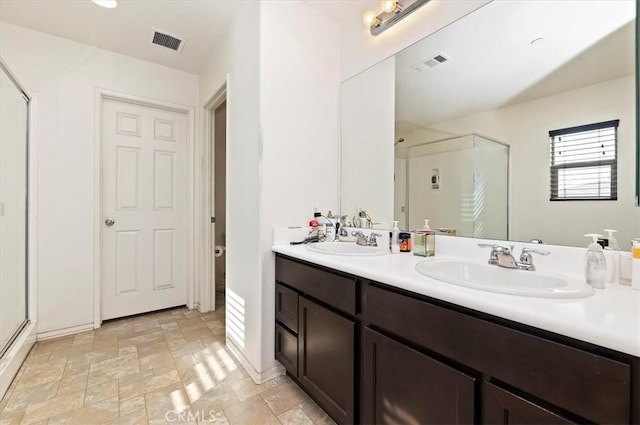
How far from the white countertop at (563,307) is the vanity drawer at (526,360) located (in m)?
0.04

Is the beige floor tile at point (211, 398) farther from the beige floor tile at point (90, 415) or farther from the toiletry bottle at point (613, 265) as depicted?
the toiletry bottle at point (613, 265)

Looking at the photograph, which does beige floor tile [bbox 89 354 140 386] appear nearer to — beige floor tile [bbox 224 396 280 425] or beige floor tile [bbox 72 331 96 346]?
beige floor tile [bbox 72 331 96 346]

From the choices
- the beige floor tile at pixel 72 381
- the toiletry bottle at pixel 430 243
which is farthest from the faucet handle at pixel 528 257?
the beige floor tile at pixel 72 381

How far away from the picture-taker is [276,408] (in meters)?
1.50

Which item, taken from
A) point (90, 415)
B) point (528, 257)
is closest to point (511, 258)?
point (528, 257)

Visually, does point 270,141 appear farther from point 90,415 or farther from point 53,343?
point 53,343

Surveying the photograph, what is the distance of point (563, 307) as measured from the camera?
2.25 feet

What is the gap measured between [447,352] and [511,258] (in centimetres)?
A: 51

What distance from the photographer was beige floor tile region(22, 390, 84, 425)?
55.7 inches

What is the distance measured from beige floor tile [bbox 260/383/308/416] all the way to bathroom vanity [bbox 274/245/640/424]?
162 millimetres

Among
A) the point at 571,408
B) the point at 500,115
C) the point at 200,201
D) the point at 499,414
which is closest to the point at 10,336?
the point at 200,201

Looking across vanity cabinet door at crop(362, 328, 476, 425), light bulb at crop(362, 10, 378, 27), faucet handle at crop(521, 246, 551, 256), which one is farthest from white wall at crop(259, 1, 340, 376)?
→ faucet handle at crop(521, 246, 551, 256)

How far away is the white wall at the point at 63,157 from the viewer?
2.23m

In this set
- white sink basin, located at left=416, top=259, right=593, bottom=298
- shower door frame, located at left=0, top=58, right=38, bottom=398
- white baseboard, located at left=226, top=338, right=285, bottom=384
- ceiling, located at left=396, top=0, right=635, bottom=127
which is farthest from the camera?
shower door frame, located at left=0, top=58, right=38, bottom=398
